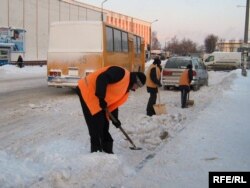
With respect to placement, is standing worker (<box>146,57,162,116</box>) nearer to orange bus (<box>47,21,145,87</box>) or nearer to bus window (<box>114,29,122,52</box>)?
orange bus (<box>47,21,145,87</box>)

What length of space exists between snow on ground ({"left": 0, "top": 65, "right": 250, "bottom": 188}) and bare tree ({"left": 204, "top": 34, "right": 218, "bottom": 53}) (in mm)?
116417

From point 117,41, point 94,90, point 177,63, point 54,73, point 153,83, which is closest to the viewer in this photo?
point 94,90

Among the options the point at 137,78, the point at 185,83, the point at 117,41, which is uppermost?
the point at 117,41

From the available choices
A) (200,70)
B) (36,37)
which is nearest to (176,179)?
(200,70)

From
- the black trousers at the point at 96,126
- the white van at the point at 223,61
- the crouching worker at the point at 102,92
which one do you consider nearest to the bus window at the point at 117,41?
the black trousers at the point at 96,126

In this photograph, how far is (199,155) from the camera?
24.1ft

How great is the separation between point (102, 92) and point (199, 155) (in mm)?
2125

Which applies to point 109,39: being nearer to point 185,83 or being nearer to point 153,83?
point 185,83

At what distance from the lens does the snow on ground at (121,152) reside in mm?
5984

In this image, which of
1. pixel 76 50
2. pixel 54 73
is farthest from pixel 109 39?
pixel 54 73

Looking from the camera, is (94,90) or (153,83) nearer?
(94,90)

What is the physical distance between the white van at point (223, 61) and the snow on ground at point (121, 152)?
37.9 metres

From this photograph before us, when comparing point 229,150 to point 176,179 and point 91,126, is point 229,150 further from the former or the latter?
point 91,126

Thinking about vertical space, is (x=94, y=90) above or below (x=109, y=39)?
below
